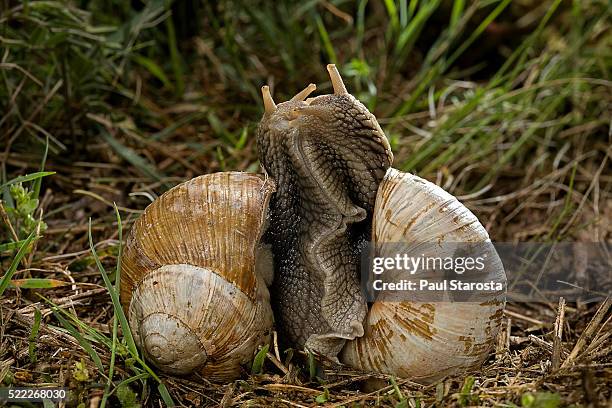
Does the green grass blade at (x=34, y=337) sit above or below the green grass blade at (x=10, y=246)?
below

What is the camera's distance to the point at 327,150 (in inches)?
119

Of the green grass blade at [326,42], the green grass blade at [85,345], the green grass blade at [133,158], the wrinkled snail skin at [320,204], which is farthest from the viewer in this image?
the green grass blade at [326,42]

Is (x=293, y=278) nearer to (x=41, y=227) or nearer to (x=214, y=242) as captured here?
(x=214, y=242)

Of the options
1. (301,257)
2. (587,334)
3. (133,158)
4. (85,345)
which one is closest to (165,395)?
(85,345)

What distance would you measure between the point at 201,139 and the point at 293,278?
67.2 inches

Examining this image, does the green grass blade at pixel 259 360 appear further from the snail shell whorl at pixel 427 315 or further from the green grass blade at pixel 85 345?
the green grass blade at pixel 85 345

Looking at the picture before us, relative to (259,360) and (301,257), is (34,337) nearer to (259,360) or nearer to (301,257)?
(259,360)

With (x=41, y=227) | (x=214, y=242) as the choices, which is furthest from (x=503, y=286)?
(x=41, y=227)

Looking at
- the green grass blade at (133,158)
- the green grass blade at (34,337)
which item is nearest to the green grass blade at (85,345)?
the green grass blade at (34,337)

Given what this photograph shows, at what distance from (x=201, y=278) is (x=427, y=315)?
856 millimetres

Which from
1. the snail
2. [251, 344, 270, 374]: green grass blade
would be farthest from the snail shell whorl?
[251, 344, 270, 374]: green grass blade

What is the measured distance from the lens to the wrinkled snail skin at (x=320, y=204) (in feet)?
9.77

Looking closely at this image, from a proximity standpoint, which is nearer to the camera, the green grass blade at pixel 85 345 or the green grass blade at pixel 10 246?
the green grass blade at pixel 85 345

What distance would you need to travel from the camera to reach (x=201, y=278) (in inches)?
108
